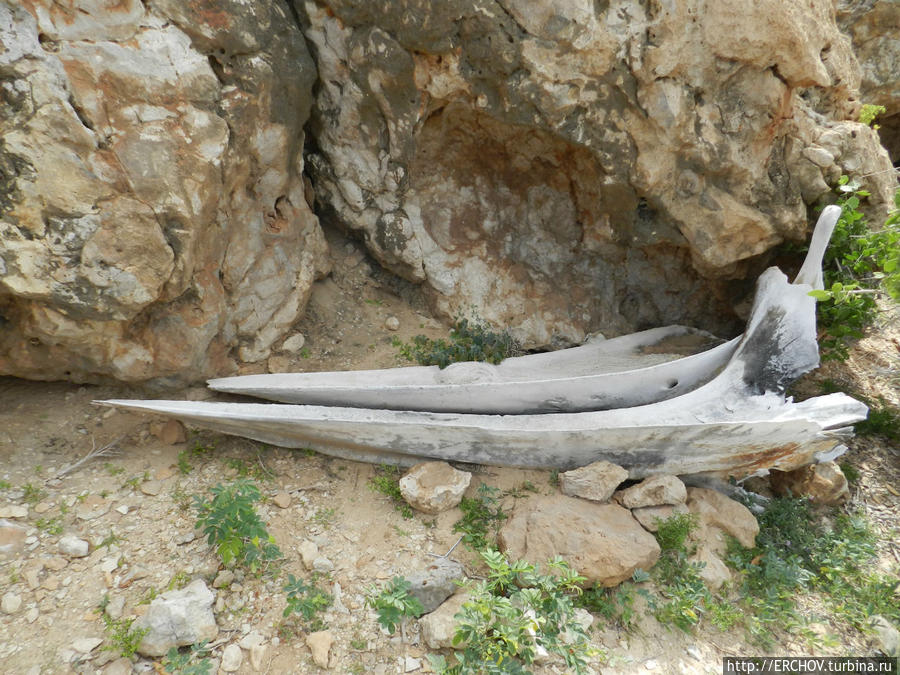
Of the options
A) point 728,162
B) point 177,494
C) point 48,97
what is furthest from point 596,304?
point 48,97

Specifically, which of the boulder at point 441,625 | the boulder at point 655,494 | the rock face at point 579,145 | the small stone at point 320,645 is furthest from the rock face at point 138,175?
the boulder at point 655,494

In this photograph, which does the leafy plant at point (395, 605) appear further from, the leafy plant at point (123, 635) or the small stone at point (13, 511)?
the small stone at point (13, 511)

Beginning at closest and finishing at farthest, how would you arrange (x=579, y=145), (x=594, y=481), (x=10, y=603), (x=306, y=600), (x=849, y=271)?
(x=10, y=603) → (x=306, y=600) → (x=594, y=481) → (x=579, y=145) → (x=849, y=271)

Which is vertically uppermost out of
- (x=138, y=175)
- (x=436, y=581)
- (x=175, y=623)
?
(x=138, y=175)

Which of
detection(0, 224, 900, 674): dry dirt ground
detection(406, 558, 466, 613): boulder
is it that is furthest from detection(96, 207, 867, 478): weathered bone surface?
detection(406, 558, 466, 613): boulder

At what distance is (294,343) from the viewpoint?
11.1 feet

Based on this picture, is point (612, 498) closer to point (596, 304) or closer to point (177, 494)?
point (596, 304)

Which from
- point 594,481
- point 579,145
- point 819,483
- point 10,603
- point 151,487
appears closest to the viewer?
point 10,603

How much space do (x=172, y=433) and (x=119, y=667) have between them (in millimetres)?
1224

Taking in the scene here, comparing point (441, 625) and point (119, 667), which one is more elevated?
point (441, 625)

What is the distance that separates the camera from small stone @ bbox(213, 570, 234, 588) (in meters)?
2.22

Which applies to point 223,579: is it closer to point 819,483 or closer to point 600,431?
point 600,431

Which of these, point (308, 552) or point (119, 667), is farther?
point (308, 552)

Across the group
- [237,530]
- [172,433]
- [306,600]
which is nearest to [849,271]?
[306,600]
